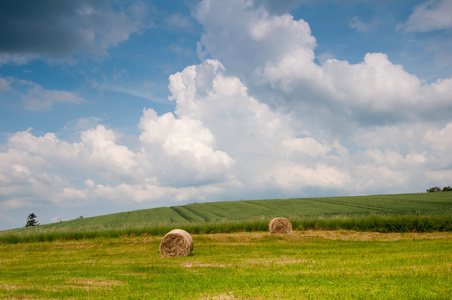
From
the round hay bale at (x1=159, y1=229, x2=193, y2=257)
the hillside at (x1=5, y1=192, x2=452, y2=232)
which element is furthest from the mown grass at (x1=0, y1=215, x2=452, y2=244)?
the round hay bale at (x1=159, y1=229, x2=193, y2=257)

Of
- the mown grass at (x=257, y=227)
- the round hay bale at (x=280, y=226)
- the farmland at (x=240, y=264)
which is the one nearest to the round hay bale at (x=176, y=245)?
the farmland at (x=240, y=264)

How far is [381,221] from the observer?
110 feet

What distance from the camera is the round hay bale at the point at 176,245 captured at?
22281 mm

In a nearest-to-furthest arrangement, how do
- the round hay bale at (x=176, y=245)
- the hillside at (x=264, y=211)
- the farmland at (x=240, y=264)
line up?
the farmland at (x=240, y=264), the round hay bale at (x=176, y=245), the hillside at (x=264, y=211)

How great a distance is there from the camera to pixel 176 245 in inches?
882

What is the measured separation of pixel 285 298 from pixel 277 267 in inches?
241

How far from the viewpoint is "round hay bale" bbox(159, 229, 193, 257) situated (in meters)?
22.3

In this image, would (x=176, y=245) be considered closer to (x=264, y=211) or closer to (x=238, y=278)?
(x=238, y=278)

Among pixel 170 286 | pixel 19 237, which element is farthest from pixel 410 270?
pixel 19 237

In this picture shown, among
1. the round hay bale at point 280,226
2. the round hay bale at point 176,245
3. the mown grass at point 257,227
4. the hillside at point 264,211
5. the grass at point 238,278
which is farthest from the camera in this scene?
the hillside at point 264,211

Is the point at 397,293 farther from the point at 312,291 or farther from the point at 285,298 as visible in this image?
the point at 285,298

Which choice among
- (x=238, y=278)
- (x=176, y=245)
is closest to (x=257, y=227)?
(x=176, y=245)

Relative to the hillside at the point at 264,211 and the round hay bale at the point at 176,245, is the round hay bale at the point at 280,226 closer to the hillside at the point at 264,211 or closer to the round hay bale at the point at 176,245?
the hillside at the point at 264,211

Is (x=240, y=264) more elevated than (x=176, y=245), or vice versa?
(x=176, y=245)
